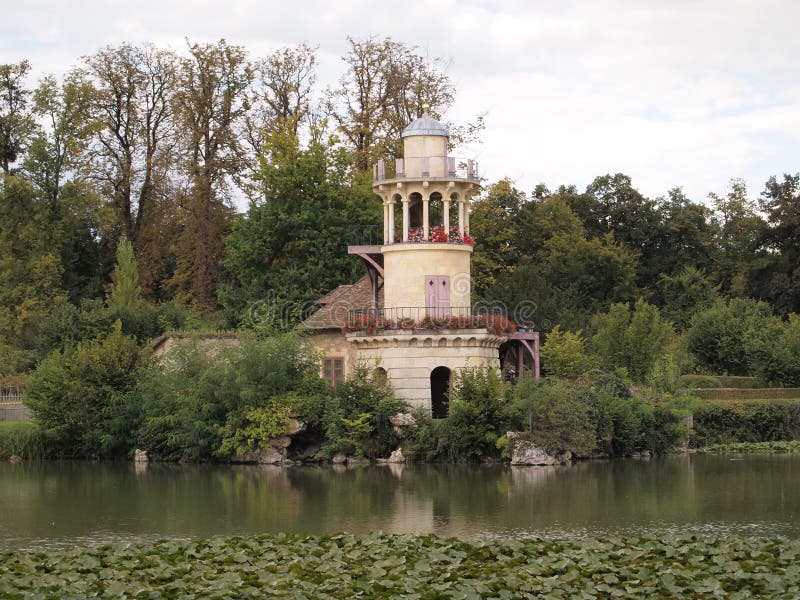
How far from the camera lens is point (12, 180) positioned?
56188 millimetres

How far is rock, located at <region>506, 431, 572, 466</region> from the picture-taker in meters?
37.4

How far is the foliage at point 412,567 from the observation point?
1870 centimetres

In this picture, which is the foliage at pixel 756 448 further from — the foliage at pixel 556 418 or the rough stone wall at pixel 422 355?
the rough stone wall at pixel 422 355

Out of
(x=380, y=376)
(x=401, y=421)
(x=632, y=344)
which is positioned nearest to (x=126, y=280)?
(x=380, y=376)

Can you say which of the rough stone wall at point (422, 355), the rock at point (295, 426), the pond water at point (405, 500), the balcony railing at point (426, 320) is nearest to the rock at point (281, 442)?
the rock at point (295, 426)

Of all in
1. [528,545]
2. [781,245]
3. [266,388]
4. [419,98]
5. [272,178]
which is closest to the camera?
[528,545]

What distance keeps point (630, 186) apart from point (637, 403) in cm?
3042

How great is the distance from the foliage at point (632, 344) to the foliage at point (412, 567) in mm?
22420

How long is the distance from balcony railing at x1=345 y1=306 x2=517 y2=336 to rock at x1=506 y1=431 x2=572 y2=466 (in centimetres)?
425

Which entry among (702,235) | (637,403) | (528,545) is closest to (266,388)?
(637,403)

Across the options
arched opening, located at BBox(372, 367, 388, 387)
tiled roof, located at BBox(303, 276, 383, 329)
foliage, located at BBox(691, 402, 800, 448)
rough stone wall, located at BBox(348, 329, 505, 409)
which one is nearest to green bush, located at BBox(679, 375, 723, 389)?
foliage, located at BBox(691, 402, 800, 448)

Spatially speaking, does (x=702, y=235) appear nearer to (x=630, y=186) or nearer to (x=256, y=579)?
(x=630, y=186)

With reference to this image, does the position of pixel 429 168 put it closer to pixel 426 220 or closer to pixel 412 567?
pixel 426 220

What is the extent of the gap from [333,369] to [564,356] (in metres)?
7.44
